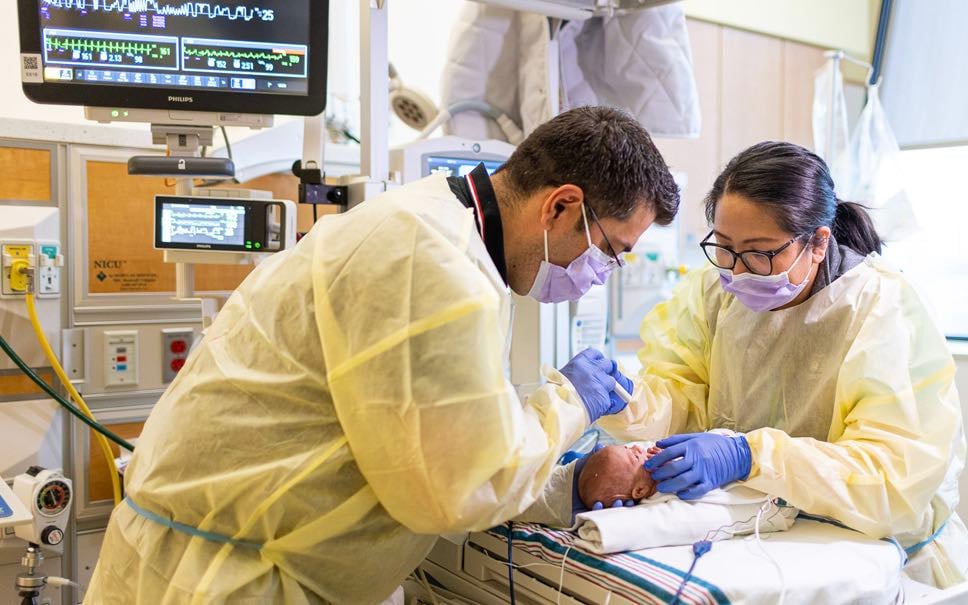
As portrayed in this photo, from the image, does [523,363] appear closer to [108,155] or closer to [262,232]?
[262,232]

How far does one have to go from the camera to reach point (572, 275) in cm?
148

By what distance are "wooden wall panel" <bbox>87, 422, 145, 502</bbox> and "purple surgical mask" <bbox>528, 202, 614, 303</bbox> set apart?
1597mm

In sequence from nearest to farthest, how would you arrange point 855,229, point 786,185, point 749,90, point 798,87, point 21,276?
point 786,185 → point 855,229 → point 21,276 → point 749,90 → point 798,87

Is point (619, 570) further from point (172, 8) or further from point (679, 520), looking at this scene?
point (172, 8)

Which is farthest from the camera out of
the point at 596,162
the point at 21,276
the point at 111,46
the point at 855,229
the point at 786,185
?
the point at 21,276

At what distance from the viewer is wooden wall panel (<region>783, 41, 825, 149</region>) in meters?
4.82

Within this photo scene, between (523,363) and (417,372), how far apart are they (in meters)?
1.57

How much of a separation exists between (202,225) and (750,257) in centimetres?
131

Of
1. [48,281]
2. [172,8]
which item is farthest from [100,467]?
[172,8]

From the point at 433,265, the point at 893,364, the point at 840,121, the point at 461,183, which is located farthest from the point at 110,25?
the point at 840,121

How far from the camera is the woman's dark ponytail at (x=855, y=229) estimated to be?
192cm

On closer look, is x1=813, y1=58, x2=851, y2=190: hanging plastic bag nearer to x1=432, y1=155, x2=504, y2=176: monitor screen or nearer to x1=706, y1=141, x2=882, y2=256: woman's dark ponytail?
x1=432, y1=155, x2=504, y2=176: monitor screen

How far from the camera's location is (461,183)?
1.42m

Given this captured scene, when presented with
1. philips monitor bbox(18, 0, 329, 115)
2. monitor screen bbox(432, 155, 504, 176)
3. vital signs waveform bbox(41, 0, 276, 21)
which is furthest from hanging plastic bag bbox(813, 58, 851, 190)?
vital signs waveform bbox(41, 0, 276, 21)
